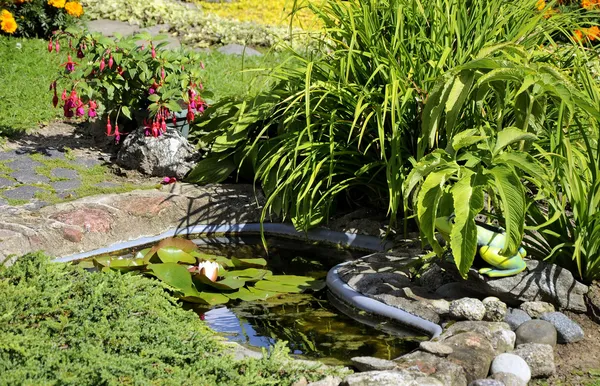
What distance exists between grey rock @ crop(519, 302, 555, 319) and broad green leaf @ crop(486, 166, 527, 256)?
41 centimetres

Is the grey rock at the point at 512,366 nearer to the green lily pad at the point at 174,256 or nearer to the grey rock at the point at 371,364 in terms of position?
the grey rock at the point at 371,364

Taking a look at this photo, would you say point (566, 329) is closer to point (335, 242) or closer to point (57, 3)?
point (335, 242)

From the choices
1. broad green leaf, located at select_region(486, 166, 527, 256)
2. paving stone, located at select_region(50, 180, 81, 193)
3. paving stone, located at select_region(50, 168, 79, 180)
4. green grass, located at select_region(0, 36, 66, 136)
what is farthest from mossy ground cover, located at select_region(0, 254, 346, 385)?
green grass, located at select_region(0, 36, 66, 136)

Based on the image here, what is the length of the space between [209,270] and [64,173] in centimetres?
196

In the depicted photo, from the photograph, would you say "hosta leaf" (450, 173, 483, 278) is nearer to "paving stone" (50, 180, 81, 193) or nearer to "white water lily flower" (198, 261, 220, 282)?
"white water lily flower" (198, 261, 220, 282)

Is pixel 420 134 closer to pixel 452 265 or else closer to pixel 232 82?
pixel 452 265

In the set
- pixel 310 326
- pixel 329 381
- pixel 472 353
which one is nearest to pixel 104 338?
pixel 329 381

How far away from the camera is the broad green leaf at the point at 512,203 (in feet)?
12.9

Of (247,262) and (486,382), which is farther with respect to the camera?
(247,262)

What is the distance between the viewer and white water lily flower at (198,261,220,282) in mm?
4719

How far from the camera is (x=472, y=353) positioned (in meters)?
3.72

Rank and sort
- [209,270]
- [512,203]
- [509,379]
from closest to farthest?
1. [509,379]
2. [512,203]
3. [209,270]

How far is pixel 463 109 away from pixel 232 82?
13.4 feet

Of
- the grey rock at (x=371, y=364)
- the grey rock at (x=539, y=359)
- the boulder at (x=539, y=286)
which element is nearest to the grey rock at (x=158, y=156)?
the boulder at (x=539, y=286)
